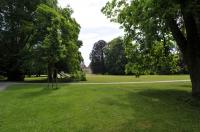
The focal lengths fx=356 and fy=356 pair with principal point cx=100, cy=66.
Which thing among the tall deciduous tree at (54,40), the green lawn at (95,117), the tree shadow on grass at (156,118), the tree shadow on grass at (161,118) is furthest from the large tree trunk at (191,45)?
the tall deciduous tree at (54,40)

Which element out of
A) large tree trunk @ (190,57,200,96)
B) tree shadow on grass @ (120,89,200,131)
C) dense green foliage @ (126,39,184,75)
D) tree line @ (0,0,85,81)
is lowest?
tree shadow on grass @ (120,89,200,131)

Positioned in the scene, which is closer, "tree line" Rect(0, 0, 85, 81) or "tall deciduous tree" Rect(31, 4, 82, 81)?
"tall deciduous tree" Rect(31, 4, 82, 81)

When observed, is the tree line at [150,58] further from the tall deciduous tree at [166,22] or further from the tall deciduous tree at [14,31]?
the tall deciduous tree at [14,31]

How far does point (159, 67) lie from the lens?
92.8 feet

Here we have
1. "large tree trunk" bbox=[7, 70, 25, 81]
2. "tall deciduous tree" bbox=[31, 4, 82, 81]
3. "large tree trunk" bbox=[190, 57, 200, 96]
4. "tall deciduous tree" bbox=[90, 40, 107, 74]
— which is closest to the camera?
"large tree trunk" bbox=[190, 57, 200, 96]

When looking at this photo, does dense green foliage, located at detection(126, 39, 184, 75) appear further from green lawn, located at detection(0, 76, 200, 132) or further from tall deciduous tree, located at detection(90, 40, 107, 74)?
tall deciduous tree, located at detection(90, 40, 107, 74)

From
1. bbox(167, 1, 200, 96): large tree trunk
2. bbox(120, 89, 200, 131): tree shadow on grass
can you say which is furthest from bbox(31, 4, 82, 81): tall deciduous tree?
bbox(120, 89, 200, 131): tree shadow on grass

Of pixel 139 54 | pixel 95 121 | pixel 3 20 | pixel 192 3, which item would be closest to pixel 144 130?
pixel 95 121

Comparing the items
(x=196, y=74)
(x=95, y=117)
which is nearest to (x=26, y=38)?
(x=196, y=74)

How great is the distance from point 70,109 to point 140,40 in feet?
32.4

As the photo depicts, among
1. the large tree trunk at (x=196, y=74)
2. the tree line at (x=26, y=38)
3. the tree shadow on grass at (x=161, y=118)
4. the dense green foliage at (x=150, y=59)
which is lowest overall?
the tree shadow on grass at (x=161, y=118)

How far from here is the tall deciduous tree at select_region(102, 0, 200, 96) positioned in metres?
15.7

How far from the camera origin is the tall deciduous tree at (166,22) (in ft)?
51.4

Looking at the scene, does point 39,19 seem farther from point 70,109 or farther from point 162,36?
point 70,109
